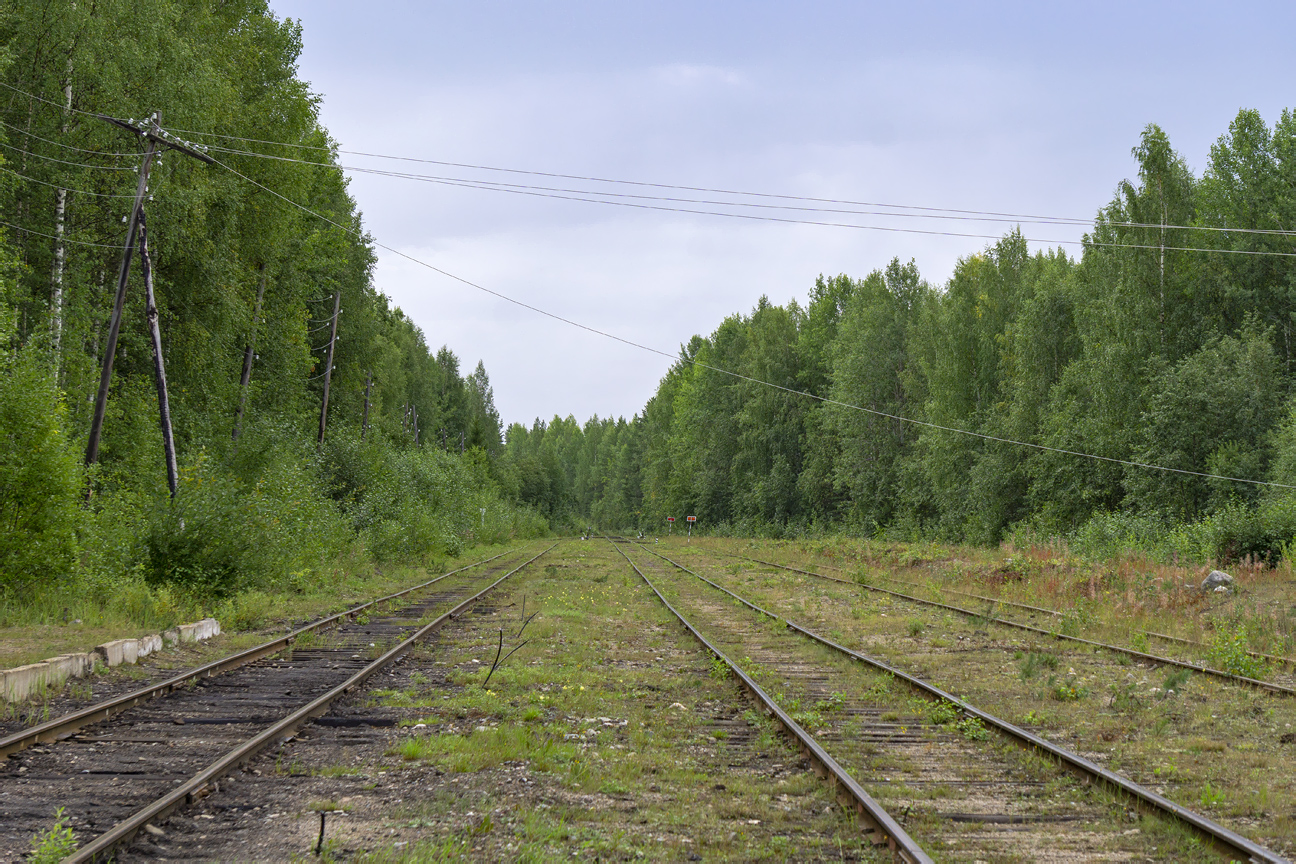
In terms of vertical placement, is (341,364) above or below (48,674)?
above

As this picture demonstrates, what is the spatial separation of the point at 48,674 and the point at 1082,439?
3455cm

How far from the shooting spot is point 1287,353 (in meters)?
31.2

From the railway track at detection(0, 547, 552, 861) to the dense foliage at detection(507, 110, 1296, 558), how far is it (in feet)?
66.0

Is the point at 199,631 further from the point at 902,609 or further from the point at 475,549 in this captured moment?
the point at 475,549

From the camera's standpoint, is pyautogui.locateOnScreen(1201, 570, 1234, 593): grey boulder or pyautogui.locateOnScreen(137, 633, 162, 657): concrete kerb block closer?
pyautogui.locateOnScreen(137, 633, 162, 657): concrete kerb block

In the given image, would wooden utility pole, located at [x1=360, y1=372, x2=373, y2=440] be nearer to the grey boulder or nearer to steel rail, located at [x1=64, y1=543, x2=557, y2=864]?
steel rail, located at [x1=64, y1=543, x2=557, y2=864]

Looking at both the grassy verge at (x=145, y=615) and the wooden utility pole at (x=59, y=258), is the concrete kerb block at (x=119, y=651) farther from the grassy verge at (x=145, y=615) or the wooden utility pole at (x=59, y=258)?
the wooden utility pole at (x=59, y=258)

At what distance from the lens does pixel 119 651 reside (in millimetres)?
9836

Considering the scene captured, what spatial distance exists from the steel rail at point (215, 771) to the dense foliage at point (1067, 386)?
20025mm

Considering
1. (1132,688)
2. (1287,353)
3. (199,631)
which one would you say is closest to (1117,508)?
(1287,353)

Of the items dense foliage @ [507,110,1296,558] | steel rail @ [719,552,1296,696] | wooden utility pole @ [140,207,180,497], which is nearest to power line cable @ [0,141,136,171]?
wooden utility pole @ [140,207,180,497]

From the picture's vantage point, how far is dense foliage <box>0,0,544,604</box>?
42.5 feet

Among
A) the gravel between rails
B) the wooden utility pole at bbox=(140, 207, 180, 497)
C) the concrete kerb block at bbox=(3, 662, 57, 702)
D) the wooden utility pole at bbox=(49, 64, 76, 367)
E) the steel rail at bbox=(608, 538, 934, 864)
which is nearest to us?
the steel rail at bbox=(608, 538, 934, 864)

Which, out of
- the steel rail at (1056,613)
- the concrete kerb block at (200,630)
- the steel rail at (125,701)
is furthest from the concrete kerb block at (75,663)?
the steel rail at (1056,613)
